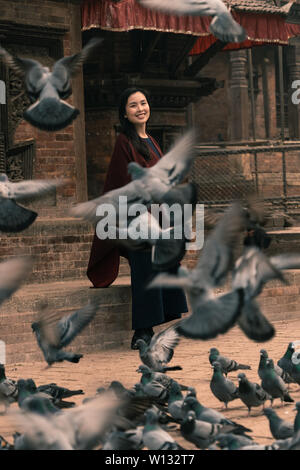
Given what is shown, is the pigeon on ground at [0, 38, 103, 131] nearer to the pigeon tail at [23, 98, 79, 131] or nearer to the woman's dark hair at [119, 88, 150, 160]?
the pigeon tail at [23, 98, 79, 131]

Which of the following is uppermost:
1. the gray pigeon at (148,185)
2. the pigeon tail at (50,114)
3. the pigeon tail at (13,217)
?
the pigeon tail at (50,114)

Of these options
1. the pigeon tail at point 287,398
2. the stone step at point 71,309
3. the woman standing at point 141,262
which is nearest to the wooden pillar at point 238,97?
the stone step at point 71,309

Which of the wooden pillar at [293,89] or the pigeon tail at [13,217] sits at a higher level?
the wooden pillar at [293,89]

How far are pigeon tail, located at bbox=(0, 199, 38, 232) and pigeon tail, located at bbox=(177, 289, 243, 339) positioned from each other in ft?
4.99

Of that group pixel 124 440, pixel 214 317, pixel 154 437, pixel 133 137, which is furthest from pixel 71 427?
pixel 133 137

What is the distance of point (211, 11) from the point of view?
20.6 ft

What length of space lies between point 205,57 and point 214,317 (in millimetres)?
12485

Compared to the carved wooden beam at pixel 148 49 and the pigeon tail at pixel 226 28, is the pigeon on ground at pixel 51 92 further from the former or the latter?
the carved wooden beam at pixel 148 49

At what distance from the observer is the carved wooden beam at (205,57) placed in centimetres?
1647

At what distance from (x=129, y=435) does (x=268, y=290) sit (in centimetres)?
688

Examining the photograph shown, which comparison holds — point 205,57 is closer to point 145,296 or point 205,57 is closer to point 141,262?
point 141,262

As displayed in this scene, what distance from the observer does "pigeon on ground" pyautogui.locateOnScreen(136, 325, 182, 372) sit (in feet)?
23.3

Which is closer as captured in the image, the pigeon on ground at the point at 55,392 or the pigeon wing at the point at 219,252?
the pigeon wing at the point at 219,252

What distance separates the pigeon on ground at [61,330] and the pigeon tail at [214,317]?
5.15 ft
